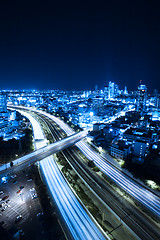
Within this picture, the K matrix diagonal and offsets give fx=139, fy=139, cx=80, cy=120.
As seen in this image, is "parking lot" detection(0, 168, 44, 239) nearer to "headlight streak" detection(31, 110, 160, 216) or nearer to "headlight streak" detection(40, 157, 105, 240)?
"headlight streak" detection(40, 157, 105, 240)

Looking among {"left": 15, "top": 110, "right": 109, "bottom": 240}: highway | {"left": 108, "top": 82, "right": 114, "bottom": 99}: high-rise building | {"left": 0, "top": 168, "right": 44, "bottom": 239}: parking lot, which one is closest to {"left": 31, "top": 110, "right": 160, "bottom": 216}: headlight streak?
→ {"left": 15, "top": 110, "right": 109, "bottom": 240}: highway

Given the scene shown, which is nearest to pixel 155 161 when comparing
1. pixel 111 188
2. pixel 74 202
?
pixel 111 188

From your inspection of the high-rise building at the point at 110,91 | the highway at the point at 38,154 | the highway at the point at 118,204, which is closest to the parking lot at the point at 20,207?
the highway at the point at 38,154

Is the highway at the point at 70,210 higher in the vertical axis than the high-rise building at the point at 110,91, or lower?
lower

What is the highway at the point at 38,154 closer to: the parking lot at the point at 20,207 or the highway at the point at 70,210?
the parking lot at the point at 20,207

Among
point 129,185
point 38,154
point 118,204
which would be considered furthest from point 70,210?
point 38,154

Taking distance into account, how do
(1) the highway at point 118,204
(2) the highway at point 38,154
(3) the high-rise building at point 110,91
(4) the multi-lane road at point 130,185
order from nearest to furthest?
(1) the highway at point 118,204
(4) the multi-lane road at point 130,185
(2) the highway at point 38,154
(3) the high-rise building at point 110,91
